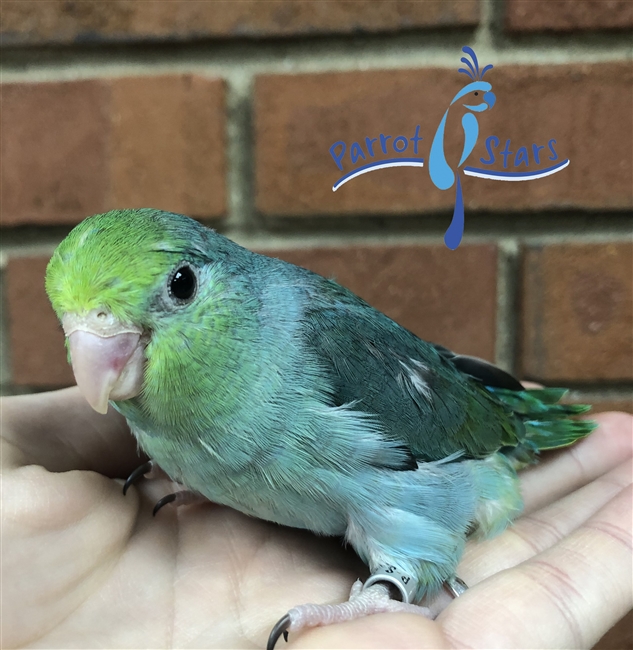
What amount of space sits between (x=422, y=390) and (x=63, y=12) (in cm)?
87

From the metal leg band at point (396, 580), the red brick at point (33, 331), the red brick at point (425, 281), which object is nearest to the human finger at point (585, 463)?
the red brick at point (425, 281)

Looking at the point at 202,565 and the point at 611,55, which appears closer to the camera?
the point at 202,565

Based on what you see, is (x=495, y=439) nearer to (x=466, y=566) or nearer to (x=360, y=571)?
(x=466, y=566)

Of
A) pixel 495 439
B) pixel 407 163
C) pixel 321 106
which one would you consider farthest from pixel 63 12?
pixel 495 439

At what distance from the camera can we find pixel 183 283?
2.09 ft

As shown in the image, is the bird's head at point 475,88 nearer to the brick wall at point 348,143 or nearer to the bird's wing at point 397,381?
the brick wall at point 348,143

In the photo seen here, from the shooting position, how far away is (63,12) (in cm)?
93

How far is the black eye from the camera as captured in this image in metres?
0.63

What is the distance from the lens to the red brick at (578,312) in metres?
1.01

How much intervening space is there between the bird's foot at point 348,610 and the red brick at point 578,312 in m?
0.54

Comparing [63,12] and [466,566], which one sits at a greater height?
[63,12]

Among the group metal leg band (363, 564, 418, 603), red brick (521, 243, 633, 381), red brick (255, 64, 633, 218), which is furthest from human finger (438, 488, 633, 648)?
red brick (255, 64, 633, 218)

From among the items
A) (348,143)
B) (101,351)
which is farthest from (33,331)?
(348,143)

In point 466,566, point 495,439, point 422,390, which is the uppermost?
point 422,390
